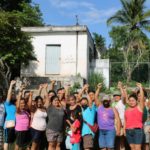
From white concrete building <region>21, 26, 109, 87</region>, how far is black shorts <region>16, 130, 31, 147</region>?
15.8 meters

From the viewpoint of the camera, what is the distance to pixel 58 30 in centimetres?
2594

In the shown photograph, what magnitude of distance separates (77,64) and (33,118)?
16212 mm

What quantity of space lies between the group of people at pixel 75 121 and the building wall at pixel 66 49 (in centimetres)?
1553

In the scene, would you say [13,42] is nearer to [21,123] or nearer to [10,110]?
[10,110]

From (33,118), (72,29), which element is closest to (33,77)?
(72,29)

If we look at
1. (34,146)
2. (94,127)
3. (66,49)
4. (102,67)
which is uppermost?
(66,49)

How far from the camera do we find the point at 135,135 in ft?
30.8

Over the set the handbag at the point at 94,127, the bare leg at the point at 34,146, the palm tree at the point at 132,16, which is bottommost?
the bare leg at the point at 34,146

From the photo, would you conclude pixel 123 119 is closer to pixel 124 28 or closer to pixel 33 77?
pixel 33 77

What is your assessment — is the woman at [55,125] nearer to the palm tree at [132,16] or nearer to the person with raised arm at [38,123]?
the person with raised arm at [38,123]

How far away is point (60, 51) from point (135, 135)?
56.7 ft

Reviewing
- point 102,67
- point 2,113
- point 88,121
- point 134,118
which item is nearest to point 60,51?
point 102,67

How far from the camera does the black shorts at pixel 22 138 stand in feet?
33.2

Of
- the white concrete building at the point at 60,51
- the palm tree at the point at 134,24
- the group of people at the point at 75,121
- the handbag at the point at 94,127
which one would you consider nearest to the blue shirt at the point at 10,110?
the group of people at the point at 75,121
